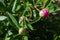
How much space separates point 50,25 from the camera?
1791 millimetres

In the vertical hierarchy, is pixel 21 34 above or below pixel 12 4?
below

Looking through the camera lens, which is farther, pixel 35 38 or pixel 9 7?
pixel 35 38

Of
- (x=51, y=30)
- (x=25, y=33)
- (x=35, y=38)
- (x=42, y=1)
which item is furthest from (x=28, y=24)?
(x=51, y=30)

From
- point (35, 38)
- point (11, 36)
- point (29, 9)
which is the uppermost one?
point (29, 9)

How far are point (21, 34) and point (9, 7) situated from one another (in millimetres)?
202

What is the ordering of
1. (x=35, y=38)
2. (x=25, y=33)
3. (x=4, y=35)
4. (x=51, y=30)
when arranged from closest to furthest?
(x=25, y=33), (x=4, y=35), (x=35, y=38), (x=51, y=30)

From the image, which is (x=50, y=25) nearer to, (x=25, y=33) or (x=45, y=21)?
Answer: (x=45, y=21)

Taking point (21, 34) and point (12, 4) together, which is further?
point (12, 4)

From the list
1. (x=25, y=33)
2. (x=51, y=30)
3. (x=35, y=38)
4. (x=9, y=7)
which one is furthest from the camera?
(x=51, y=30)

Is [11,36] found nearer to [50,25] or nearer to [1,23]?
[1,23]

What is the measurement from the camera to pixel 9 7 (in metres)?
1.29

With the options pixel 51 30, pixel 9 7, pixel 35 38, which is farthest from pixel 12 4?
pixel 51 30

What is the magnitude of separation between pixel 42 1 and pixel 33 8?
0.35 feet

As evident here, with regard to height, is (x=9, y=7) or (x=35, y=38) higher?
(x=9, y=7)
